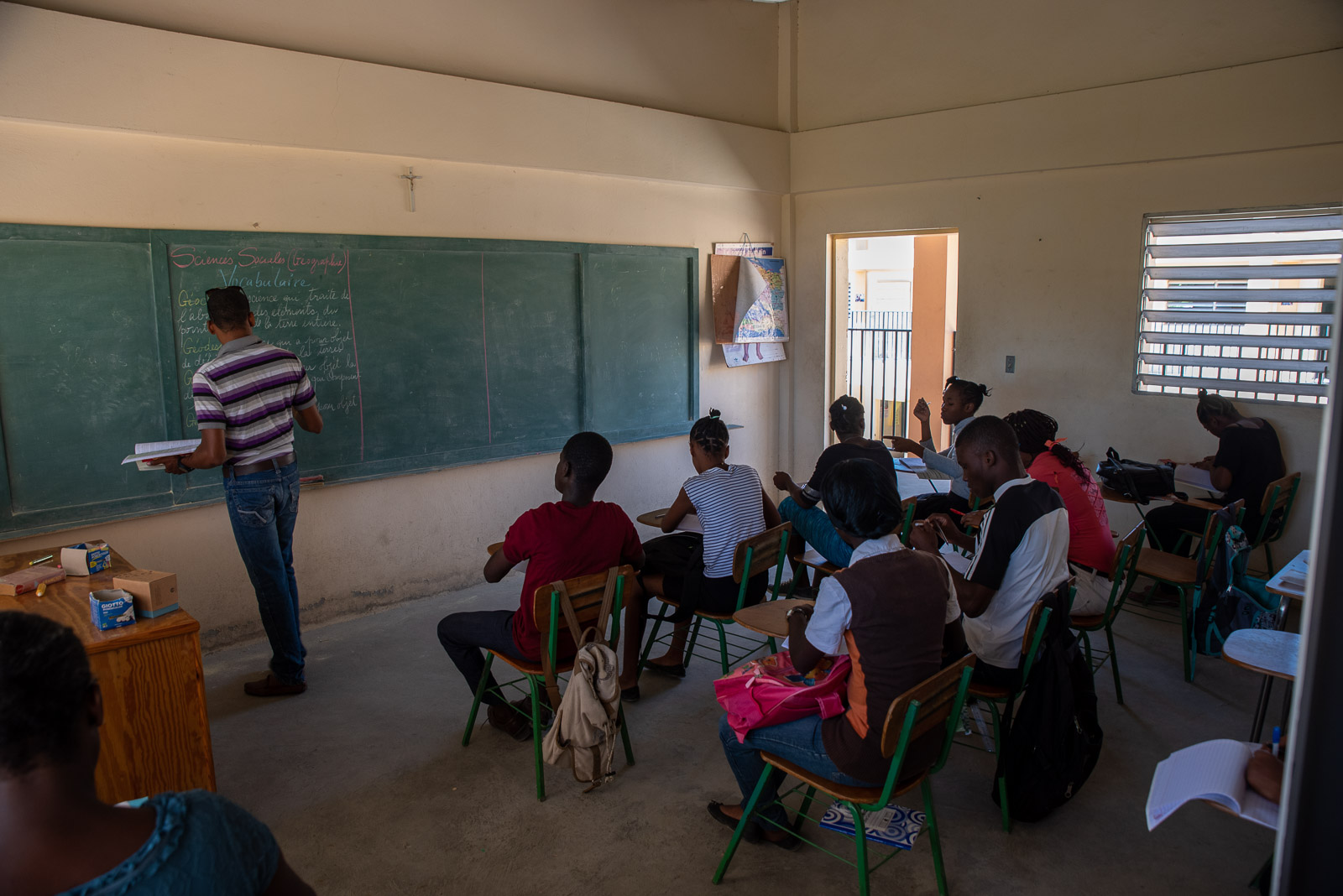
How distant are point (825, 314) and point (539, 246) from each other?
2515 mm

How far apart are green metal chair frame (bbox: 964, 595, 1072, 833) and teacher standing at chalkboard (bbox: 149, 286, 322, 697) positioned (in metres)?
2.88

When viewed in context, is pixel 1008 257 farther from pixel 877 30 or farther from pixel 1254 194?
pixel 877 30

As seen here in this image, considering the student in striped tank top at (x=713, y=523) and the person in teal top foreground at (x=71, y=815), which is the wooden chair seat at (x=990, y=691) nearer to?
the student in striped tank top at (x=713, y=523)

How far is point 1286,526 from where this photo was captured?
5.20 metres

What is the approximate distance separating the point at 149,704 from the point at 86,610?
0.40 m

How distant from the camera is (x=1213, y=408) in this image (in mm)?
4918

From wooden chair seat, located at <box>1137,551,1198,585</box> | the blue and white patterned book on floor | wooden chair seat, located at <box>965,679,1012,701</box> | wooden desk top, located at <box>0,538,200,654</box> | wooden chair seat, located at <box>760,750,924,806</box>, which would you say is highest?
wooden desk top, located at <box>0,538,200,654</box>

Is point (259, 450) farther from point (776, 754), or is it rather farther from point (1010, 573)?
point (1010, 573)

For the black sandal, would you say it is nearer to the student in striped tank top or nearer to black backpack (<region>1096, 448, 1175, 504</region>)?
the student in striped tank top

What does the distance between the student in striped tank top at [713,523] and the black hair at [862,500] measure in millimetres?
1313

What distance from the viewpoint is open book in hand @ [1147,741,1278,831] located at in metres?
1.75

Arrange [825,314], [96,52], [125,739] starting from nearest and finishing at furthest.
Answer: [125,739], [96,52], [825,314]

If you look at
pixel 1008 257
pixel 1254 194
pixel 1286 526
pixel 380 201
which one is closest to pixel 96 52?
pixel 380 201

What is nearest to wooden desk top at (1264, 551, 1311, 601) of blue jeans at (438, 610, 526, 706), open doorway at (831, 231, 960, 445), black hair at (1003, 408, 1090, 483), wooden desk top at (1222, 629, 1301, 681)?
wooden desk top at (1222, 629, 1301, 681)
